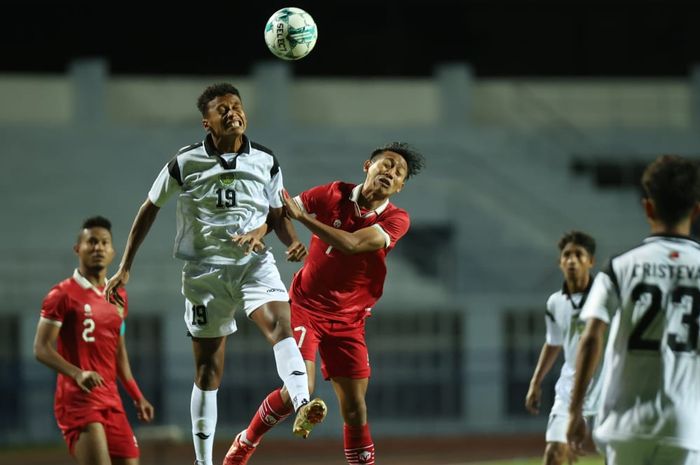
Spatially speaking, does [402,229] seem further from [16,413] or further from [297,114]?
[297,114]

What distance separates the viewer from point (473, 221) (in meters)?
22.7

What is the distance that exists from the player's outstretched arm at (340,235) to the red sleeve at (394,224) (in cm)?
16

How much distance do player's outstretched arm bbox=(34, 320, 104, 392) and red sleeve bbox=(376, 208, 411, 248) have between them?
2.11 metres

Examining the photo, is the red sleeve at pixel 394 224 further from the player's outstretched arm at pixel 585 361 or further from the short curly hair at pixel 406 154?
the player's outstretched arm at pixel 585 361

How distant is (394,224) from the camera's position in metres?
7.87

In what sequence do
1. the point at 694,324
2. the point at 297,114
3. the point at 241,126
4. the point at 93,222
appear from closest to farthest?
1. the point at 694,324
2. the point at 241,126
3. the point at 93,222
4. the point at 297,114

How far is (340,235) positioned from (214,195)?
0.87 meters

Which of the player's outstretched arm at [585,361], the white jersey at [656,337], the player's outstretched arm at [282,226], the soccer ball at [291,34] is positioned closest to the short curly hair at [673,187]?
the white jersey at [656,337]

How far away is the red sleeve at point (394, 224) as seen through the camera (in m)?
7.82

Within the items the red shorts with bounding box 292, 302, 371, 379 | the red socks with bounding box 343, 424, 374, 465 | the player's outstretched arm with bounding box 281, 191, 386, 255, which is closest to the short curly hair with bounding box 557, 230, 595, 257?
the player's outstretched arm with bounding box 281, 191, 386, 255

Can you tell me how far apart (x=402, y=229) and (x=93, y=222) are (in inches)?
81.7

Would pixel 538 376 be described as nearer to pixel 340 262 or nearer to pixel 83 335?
pixel 340 262

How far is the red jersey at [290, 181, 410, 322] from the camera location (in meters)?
7.86

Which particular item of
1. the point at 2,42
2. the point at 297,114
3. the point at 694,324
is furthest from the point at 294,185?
the point at 694,324
